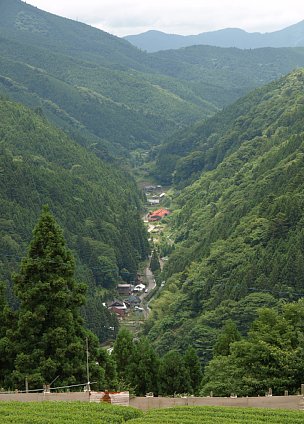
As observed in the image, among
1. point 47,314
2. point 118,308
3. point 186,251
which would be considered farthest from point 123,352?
→ point 186,251

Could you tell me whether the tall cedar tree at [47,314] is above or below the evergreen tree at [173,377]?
above

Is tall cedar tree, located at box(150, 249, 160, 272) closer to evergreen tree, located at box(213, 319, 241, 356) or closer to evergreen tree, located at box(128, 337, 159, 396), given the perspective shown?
evergreen tree, located at box(213, 319, 241, 356)

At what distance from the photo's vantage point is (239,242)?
257 feet

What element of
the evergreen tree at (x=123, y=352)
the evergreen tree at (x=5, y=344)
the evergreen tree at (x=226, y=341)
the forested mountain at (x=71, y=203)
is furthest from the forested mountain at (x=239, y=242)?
the evergreen tree at (x=5, y=344)

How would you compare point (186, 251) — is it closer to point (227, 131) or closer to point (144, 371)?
point (144, 371)

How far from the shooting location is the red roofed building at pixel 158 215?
148m

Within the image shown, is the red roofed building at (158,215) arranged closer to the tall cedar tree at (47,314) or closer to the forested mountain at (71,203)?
the forested mountain at (71,203)

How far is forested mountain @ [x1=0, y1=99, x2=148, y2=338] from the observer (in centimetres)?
10444

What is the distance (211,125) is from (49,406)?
17127 centimetres

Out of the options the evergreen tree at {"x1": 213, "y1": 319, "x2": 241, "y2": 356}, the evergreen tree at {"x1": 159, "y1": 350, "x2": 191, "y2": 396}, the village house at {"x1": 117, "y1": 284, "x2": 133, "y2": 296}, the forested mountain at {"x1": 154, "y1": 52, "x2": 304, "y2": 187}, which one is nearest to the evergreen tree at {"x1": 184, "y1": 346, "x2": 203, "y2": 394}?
the evergreen tree at {"x1": 159, "y1": 350, "x2": 191, "y2": 396}

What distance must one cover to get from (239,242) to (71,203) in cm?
5080

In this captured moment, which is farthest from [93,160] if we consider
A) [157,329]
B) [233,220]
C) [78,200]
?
[157,329]

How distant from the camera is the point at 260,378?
37.3 meters

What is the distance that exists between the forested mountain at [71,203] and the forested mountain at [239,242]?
9.00 meters
